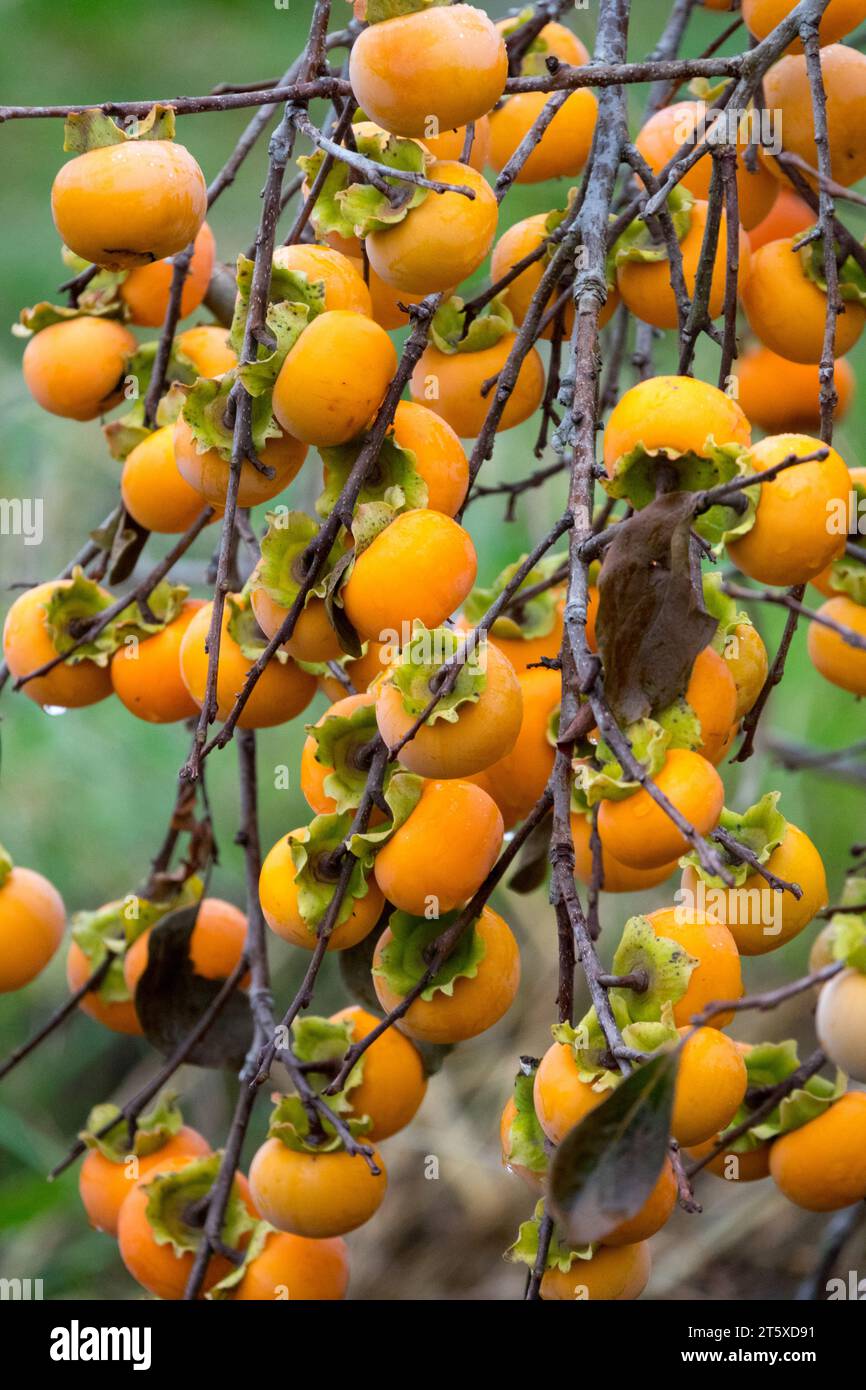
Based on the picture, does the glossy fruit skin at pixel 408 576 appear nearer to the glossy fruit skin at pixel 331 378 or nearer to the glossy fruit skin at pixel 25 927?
the glossy fruit skin at pixel 331 378

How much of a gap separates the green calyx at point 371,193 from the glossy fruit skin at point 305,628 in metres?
0.23

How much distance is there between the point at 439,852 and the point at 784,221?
63cm

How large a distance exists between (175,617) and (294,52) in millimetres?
1542

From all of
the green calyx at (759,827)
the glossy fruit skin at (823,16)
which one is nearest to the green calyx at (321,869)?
the green calyx at (759,827)

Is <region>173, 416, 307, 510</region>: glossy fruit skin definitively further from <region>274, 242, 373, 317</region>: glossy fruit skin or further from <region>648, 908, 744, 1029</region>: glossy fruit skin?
<region>648, 908, 744, 1029</region>: glossy fruit skin

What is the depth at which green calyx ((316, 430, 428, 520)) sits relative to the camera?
0.83 m

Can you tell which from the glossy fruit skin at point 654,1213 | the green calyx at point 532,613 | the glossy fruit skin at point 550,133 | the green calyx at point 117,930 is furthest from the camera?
the green calyx at point 117,930

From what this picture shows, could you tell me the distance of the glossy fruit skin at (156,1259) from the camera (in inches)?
44.3

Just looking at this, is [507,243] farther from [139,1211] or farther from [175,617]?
[139,1211]

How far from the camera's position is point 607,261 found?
0.99m

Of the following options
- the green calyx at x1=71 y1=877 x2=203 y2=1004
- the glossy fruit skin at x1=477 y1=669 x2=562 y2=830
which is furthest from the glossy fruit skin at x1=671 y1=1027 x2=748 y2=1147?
the green calyx at x1=71 y1=877 x2=203 y2=1004

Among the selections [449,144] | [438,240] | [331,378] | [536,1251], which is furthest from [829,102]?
[536,1251]
